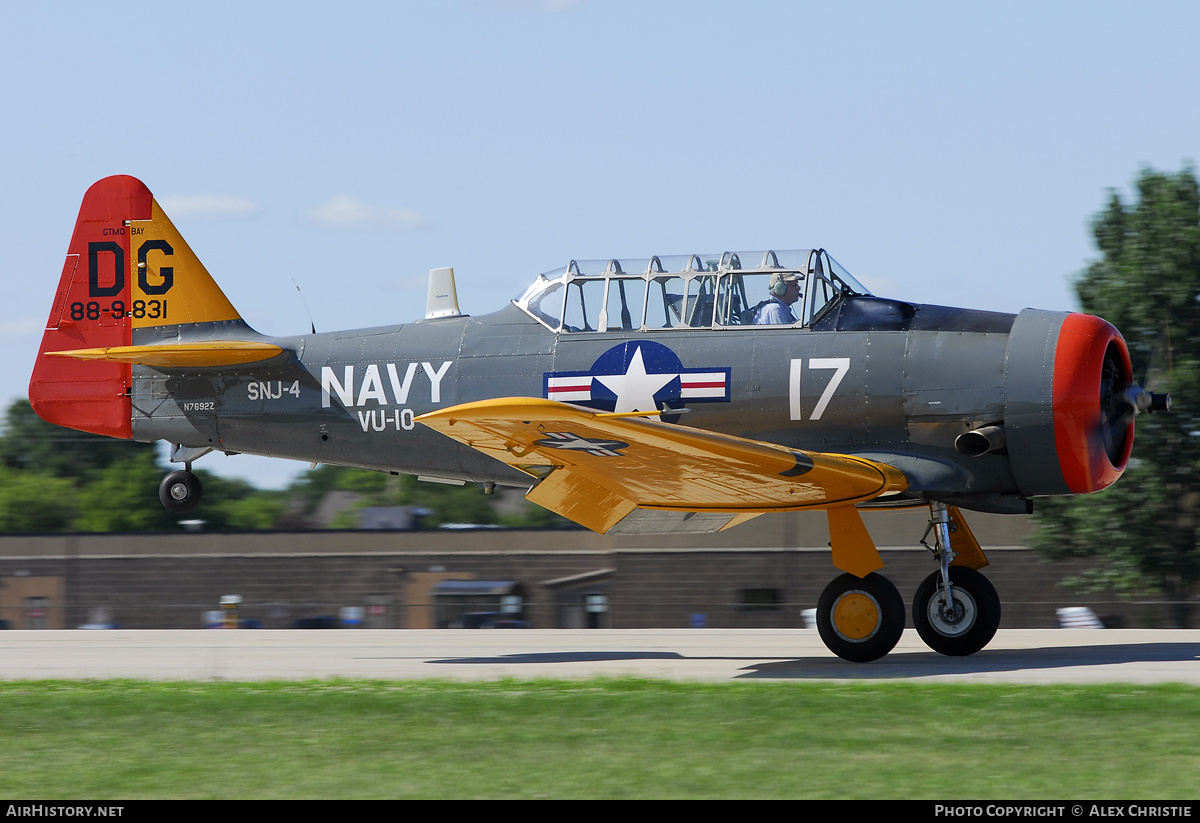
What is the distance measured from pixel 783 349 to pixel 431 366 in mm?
3380

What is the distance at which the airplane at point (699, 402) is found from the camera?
10180mm

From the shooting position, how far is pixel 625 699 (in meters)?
8.62

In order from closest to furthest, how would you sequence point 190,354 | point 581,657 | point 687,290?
point 687,290 < point 581,657 < point 190,354

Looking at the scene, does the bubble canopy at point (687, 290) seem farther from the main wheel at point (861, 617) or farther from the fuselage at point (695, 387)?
Answer: the main wheel at point (861, 617)

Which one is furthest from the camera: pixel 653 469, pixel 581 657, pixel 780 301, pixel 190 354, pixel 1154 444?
pixel 1154 444

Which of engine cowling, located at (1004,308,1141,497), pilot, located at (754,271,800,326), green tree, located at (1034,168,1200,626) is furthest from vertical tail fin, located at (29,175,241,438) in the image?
green tree, located at (1034,168,1200,626)

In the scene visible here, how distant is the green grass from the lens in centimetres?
611

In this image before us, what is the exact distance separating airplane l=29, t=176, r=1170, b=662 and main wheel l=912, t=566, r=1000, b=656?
0.02m

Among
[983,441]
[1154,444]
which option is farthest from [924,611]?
[1154,444]

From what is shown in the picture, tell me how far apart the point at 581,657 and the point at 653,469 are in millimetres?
2902

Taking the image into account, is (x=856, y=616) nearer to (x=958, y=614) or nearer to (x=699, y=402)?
(x=958, y=614)

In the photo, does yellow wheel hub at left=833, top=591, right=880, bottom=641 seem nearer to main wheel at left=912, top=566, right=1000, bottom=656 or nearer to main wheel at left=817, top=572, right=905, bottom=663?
main wheel at left=817, top=572, right=905, bottom=663

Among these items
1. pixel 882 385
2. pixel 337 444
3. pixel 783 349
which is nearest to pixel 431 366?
pixel 337 444

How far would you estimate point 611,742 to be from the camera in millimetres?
7168
